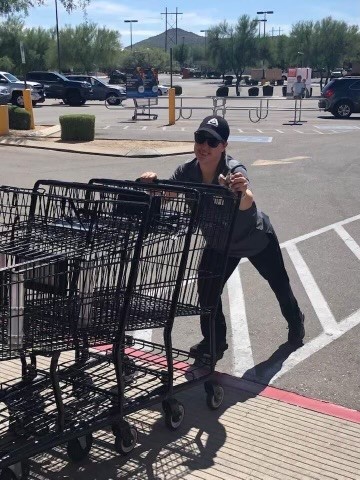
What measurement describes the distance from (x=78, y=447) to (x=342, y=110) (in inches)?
1188

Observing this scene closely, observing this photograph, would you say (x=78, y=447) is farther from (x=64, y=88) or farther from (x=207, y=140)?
(x=64, y=88)

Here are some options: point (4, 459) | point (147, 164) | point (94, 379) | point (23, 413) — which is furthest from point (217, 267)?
point (147, 164)

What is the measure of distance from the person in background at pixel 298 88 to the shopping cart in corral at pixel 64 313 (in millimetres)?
28822

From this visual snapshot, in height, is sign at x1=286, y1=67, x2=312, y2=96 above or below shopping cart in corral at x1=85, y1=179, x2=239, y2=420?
above

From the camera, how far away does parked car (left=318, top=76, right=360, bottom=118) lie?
30953mm

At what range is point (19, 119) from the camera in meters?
23.4

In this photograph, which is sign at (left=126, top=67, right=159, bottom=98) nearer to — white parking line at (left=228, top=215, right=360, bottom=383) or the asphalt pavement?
the asphalt pavement

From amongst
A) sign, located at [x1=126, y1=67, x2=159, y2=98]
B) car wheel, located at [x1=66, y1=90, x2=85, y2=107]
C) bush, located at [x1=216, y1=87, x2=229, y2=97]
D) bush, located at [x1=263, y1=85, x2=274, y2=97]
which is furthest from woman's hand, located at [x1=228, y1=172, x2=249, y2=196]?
bush, located at [x1=263, y1=85, x2=274, y2=97]

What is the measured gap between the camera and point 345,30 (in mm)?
74625

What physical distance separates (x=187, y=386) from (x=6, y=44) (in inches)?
2377

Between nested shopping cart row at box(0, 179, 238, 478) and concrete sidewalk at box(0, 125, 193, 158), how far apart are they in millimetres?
13631

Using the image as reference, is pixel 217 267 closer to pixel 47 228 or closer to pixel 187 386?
pixel 187 386

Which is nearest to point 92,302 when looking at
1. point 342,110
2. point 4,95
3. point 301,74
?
point 342,110

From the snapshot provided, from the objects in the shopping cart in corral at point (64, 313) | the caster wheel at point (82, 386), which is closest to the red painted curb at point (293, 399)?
Result: the caster wheel at point (82, 386)
